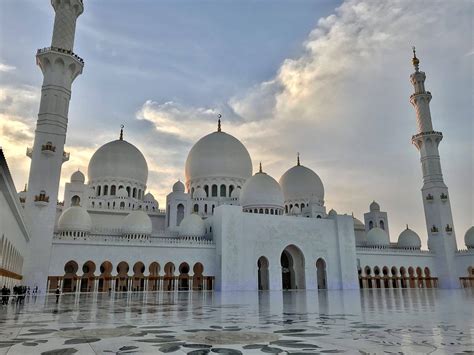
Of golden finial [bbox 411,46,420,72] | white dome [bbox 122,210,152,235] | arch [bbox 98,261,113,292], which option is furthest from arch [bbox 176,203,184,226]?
golden finial [bbox 411,46,420,72]

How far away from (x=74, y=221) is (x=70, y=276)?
3772 millimetres

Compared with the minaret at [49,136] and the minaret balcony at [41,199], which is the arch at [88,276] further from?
the minaret balcony at [41,199]

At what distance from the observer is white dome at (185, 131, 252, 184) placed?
32.0 meters

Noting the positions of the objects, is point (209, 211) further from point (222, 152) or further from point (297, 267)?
point (297, 267)

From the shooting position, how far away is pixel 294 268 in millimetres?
26234

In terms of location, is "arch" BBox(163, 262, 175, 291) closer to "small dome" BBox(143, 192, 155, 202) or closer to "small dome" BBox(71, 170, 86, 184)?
"small dome" BBox(143, 192, 155, 202)

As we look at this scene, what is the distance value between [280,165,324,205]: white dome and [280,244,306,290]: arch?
8267mm

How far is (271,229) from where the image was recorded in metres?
24.5

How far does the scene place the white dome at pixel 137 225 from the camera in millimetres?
24000

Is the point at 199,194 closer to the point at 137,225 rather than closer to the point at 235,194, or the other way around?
the point at 235,194

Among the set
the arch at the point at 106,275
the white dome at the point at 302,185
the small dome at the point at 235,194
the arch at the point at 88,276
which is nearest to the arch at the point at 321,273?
the white dome at the point at 302,185

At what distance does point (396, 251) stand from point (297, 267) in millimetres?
10508

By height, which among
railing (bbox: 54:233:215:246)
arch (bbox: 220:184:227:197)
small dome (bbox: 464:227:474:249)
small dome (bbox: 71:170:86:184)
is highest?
small dome (bbox: 71:170:86:184)

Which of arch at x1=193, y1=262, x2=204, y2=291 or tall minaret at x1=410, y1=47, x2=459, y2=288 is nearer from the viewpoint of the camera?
arch at x1=193, y1=262, x2=204, y2=291
